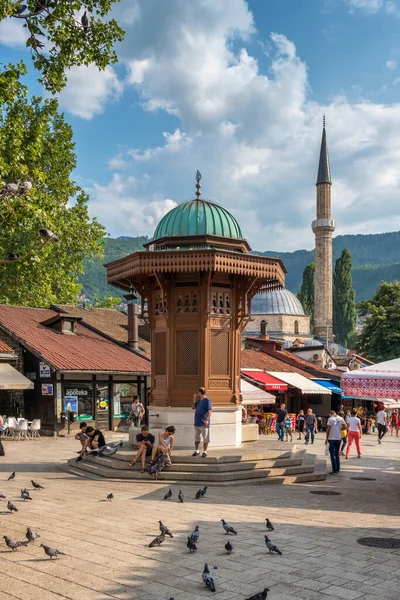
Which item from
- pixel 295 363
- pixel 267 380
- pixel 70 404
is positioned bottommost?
pixel 70 404

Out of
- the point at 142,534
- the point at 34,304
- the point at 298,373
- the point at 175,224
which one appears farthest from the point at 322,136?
the point at 142,534

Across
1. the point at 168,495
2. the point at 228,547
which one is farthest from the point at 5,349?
the point at 228,547

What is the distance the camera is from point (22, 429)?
22.7 metres

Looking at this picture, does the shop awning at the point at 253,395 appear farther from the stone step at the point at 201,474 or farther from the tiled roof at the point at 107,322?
the stone step at the point at 201,474

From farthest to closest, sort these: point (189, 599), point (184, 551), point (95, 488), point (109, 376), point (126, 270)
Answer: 1. point (109, 376)
2. point (126, 270)
3. point (95, 488)
4. point (184, 551)
5. point (189, 599)

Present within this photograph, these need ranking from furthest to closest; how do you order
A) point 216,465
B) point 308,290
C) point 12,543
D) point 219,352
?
point 308,290
point 219,352
point 216,465
point 12,543

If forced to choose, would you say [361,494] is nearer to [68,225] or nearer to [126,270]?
[126,270]

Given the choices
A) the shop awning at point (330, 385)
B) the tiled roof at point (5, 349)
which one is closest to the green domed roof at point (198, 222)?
the tiled roof at point (5, 349)

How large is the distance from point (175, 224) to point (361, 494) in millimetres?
7655

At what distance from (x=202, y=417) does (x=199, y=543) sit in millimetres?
5631

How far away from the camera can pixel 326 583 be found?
20.7ft

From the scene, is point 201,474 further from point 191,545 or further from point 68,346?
point 68,346

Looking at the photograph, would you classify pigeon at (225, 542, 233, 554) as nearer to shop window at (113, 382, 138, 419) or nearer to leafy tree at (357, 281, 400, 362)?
shop window at (113, 382, 138, 419)

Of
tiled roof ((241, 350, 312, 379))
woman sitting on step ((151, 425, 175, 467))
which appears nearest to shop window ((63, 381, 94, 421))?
tiled roof ((241, 350, 312, 379))
